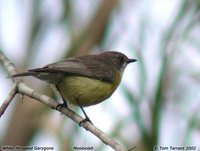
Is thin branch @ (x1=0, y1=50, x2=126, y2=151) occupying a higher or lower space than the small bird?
lower

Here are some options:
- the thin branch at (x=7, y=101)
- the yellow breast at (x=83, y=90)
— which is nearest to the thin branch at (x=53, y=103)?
the thin branch at (x=7, y=101)

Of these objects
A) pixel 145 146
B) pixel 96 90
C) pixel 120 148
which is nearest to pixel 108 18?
pixel 96 90

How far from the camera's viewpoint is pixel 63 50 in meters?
7.22

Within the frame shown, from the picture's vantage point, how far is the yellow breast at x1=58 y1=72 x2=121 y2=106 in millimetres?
6105

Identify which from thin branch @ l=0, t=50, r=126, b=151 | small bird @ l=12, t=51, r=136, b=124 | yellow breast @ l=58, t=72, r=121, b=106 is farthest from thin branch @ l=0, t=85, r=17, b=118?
yellow breast @ l=58, t=72, r=121, b=106

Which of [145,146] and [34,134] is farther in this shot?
[34,134]

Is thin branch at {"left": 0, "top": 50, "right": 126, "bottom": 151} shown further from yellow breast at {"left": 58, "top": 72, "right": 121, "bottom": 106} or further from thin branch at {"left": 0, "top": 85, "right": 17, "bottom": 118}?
yellow breast at {"left": 58, "top": 72, "right": 121, "bottom": 106}

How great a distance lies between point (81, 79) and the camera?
619 cm

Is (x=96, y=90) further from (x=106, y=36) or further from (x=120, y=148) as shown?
(x=120, y=148)

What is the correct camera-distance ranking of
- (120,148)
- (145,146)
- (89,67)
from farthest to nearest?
(89,67) < (145,146) < (120,148)

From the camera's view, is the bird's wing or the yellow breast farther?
the yellow breast

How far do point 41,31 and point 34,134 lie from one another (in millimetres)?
1240

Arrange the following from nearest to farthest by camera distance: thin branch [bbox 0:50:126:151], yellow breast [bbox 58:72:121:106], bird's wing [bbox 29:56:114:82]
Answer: thin branch [bbox 0:50:126:151]
bird's wing [bbox 29:56:114:82]
yellow breast [bbox 58:72:121:106]

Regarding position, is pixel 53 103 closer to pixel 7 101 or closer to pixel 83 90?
pixel 83 90
